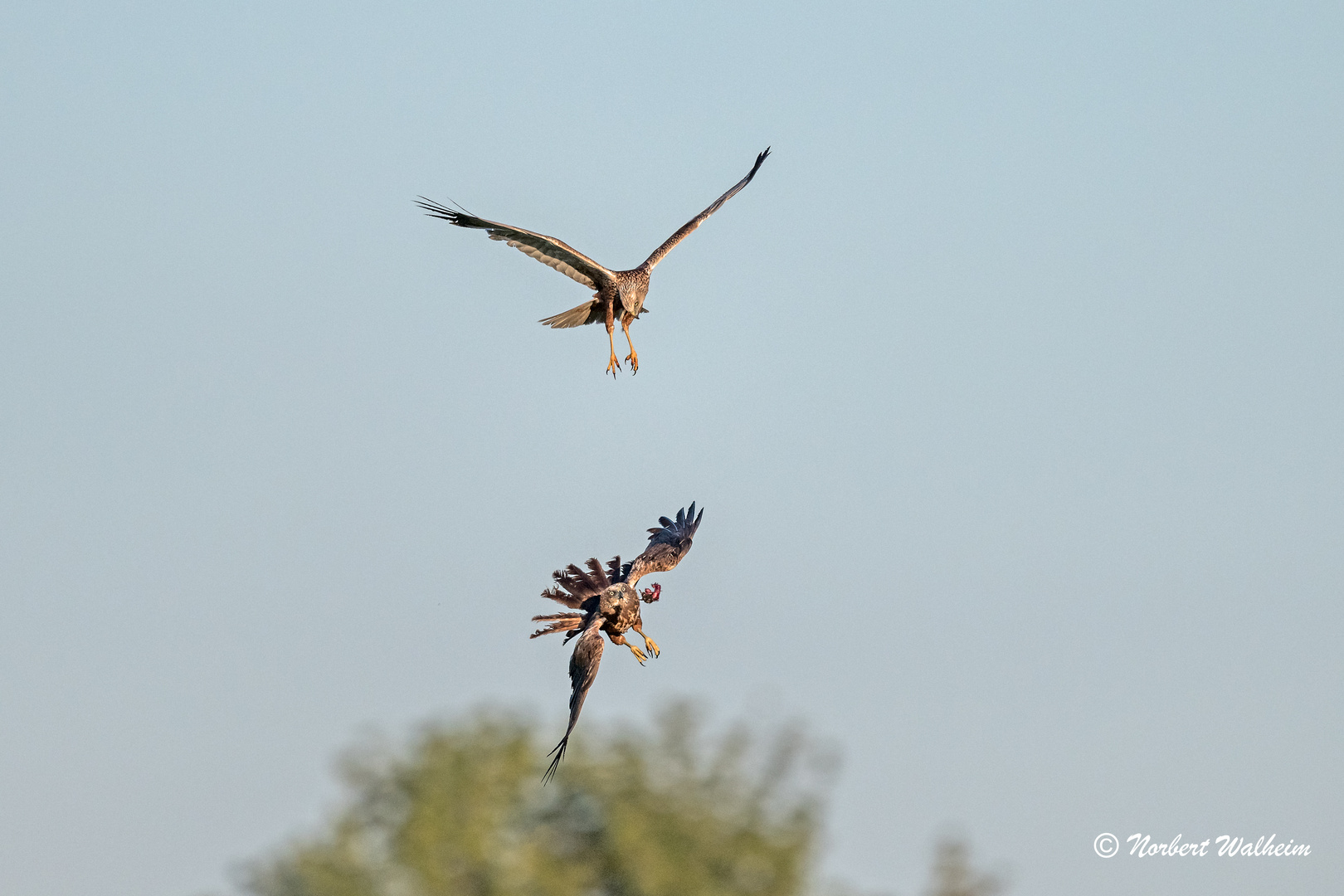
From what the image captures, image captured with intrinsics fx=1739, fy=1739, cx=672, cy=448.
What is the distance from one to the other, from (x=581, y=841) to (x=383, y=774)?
5681 mm

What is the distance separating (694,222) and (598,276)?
1.87 meters

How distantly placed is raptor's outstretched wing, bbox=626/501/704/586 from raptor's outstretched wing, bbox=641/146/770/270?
2972 mm

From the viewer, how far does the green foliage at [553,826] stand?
1649 inches

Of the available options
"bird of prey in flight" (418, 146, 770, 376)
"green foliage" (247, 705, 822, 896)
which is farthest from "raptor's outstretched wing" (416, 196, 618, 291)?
"green foliage" (247, 705, 822, 896)

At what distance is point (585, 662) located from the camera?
15656mm

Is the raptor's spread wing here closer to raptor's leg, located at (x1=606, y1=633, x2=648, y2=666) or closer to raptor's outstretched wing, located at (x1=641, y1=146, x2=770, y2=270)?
raptor's leg, located at (x1=606, y1=633, x2=648, y2=666)

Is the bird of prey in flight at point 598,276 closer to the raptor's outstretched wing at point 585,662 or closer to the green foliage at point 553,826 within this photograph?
the raptor's outstretched wing at point 585,662

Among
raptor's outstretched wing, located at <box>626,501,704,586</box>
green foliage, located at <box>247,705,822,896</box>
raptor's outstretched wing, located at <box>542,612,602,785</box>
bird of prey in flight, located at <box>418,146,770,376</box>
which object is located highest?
green foliage, located at <box>247,705,822,896</box>

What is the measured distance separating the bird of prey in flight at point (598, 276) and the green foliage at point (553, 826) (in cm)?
2369

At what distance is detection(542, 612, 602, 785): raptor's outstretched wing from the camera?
15.3 m

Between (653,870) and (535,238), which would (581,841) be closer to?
(653,870)

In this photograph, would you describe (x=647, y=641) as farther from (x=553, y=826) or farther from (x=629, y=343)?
(x=553, y=826)

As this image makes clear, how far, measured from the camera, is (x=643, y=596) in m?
17.0

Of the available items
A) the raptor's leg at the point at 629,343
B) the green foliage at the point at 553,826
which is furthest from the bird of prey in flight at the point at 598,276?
the green foliage at the point at 553,826
